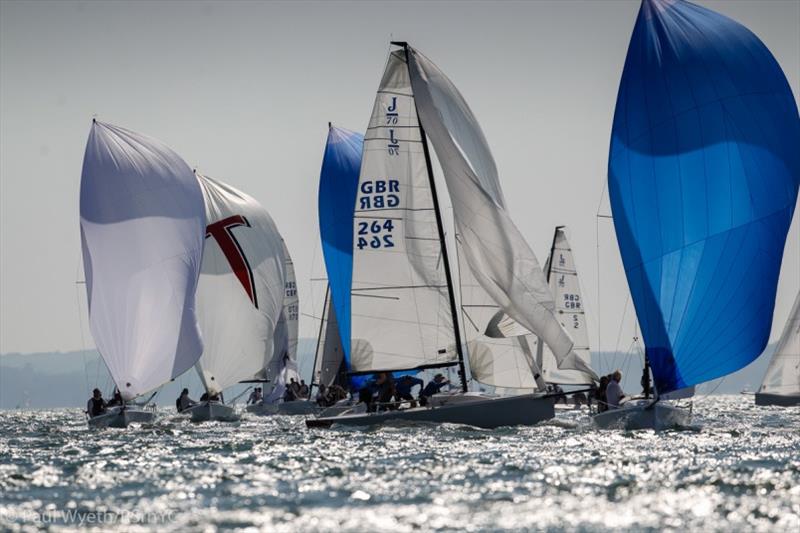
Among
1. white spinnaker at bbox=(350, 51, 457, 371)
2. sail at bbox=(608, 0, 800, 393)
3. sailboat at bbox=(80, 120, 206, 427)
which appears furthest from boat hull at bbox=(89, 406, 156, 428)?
sail at bbox=(608, 0, 800, 393)

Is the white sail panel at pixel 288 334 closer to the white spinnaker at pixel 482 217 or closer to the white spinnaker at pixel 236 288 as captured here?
the white spinnaker at pixel 236 288

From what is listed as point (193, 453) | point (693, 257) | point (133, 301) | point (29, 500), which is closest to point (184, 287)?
point (133, 301)

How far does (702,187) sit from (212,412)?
62.9ft

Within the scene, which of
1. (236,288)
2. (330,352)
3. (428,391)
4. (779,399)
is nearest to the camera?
(428,391)

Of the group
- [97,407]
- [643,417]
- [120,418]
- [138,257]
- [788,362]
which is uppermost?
[138,257]

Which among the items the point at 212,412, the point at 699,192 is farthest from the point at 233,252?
the point at 699,192

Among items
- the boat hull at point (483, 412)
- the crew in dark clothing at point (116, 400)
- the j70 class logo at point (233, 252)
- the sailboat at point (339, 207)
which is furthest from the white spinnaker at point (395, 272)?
the j70 class logo at point (233, 252)

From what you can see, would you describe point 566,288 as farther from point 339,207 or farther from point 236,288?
point 236,288

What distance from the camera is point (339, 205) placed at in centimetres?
3912

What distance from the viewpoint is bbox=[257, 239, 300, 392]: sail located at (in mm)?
49562

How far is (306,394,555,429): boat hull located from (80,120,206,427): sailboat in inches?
289

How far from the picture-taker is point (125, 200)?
3067cm

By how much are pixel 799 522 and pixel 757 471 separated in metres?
4.09

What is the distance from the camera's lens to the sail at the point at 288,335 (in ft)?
163
